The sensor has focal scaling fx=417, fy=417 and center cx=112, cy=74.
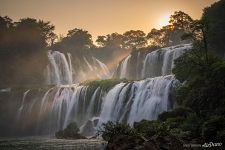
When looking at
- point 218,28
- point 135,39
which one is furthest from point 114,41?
point 218,28

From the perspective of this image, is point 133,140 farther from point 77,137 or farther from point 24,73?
point 24,73

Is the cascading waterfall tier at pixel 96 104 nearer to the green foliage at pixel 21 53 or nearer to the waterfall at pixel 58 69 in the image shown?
the green foliage at pixel 21 53

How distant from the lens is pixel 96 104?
197 ft

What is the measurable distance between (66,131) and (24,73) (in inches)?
1506

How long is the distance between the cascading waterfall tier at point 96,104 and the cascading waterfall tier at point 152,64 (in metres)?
14.9

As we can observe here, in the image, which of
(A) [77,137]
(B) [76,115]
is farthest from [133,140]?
(B) [76,115]

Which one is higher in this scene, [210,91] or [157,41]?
[157,41]

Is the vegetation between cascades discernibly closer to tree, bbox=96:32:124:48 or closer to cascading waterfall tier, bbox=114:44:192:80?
cascading waterfall tier, bbox=114:44:192:80

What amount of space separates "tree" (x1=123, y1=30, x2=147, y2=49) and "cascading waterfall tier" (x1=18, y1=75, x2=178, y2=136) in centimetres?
6410

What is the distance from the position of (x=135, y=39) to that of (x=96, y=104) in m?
72.3

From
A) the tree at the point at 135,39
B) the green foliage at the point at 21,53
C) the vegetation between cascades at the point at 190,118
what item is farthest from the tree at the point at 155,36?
the vegetation between cascades at the point at 190,118

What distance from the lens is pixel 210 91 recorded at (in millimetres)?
36156

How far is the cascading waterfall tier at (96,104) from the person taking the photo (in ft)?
163

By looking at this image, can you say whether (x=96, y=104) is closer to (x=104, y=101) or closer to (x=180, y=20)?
(x=104, y=101)
